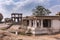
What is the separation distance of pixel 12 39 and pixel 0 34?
2146 mm

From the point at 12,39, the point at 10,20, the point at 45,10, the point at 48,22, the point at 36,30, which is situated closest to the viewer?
the point at 12,39

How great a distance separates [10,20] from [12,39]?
146 feet

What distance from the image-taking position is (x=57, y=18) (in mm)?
32000

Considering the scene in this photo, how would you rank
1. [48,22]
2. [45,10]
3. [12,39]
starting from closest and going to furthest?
1. [12,39]
2. [48,22]
3. [45,10]

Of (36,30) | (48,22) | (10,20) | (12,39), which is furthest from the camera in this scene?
(10,20)

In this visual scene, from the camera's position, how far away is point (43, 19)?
32.0 metres

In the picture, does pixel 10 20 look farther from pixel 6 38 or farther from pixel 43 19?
pixel 6 38

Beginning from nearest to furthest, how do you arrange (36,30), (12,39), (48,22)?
(12,39) < (36,30) < (48,22)

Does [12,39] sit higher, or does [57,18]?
[57,18]

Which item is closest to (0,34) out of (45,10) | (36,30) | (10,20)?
(36,30)

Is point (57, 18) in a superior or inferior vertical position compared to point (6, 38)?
superior

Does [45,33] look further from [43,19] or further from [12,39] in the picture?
[12,39]

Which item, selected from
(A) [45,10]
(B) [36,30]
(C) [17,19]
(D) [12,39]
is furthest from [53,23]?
(A) [45,10]

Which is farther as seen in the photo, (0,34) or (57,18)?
(57,18)
